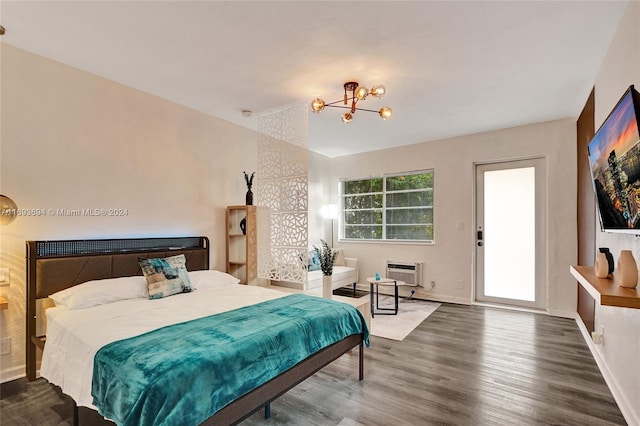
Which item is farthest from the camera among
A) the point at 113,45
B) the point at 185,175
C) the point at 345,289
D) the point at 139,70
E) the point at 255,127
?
the point at 345,289

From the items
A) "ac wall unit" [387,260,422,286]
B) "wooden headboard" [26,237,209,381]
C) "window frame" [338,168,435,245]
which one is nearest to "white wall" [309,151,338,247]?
"window frame" [338,168,435,245]

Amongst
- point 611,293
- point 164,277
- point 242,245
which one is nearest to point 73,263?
point 164,277

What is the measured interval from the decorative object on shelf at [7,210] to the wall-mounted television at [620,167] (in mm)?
4093

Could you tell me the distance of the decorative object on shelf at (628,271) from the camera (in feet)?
A: 5.73

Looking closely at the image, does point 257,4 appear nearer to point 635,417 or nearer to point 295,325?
point 295,325

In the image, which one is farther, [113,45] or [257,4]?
[113,45]

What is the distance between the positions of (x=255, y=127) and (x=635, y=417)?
4637 mm

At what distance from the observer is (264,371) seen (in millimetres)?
1756

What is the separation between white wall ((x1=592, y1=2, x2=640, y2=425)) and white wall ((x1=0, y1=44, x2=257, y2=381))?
3.96 meters

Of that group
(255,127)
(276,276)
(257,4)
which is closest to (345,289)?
(276,276)

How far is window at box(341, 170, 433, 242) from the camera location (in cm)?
546

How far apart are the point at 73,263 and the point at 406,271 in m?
4.52

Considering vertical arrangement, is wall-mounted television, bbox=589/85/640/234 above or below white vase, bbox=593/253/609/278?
above

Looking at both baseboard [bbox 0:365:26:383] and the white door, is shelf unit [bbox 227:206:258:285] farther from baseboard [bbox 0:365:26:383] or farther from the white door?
the white door
